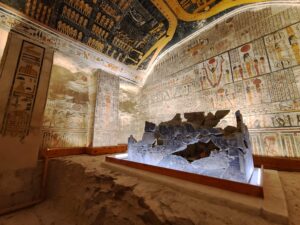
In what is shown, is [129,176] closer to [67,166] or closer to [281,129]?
[67,166]

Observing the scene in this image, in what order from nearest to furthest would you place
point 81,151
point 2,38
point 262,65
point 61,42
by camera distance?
point 262,65
point 2,38
point 61,42
point 81,151

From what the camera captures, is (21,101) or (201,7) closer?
(21,101)

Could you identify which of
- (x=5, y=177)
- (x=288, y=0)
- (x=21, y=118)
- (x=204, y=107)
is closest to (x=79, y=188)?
(x=5, y=177)

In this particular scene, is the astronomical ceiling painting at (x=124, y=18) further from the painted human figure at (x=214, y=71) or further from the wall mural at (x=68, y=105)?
the painted human figure at (x=214, y=71)

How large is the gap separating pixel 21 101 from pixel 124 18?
3.10 metres

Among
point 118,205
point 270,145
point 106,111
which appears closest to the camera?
point 118,205

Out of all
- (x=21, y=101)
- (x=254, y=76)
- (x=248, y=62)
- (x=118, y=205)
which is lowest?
(x=118, y=205)

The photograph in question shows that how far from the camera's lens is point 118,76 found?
4988mm

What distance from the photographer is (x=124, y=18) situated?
374cm

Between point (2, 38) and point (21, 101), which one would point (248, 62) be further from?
point (2, 38)

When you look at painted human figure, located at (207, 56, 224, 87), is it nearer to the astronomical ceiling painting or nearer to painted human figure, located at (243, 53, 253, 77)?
painted human figure, located at (243, 53, 253, 77)

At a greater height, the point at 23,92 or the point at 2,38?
the point at 2,38

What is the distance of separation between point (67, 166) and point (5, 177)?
911mm

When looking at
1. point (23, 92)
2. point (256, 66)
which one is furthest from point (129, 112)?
point (256, 66)
